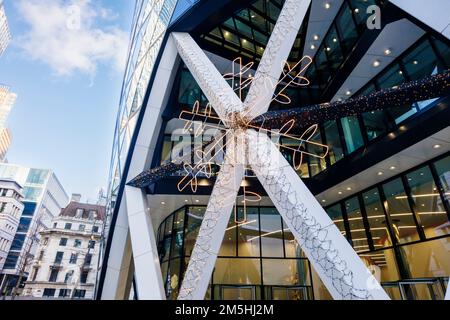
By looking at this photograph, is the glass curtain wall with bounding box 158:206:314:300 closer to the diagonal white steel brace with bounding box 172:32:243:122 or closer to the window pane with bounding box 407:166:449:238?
the window pane with bounding box 407:166:449:238

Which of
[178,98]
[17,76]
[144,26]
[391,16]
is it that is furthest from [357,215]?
[17,76]

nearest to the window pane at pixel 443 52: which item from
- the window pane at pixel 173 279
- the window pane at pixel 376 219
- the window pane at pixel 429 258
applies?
the window pane at pixel 376 219

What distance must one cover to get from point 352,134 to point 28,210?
1737 inches

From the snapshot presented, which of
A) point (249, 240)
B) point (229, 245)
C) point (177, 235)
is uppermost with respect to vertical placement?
point (177, 235)

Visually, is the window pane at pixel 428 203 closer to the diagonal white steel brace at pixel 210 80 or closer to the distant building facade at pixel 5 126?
the diagonal white steel brace at pixel 210 80

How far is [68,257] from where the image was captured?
1864 inches

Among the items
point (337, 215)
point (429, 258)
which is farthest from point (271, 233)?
point (429, 258)

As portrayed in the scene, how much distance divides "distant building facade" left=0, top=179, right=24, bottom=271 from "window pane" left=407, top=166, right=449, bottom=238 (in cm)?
3369

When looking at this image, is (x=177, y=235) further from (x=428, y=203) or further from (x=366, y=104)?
(x=366, y=104)

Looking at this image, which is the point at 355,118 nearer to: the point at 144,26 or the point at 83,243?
the point at 144,26

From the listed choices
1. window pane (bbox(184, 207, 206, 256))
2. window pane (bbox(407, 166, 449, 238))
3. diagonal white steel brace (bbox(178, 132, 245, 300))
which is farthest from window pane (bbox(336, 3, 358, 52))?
window pane (bbox(184, 207, 206, 256))

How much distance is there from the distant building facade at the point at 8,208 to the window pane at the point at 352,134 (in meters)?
31.4

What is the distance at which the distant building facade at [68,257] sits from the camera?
41.9m

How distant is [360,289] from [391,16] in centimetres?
953
